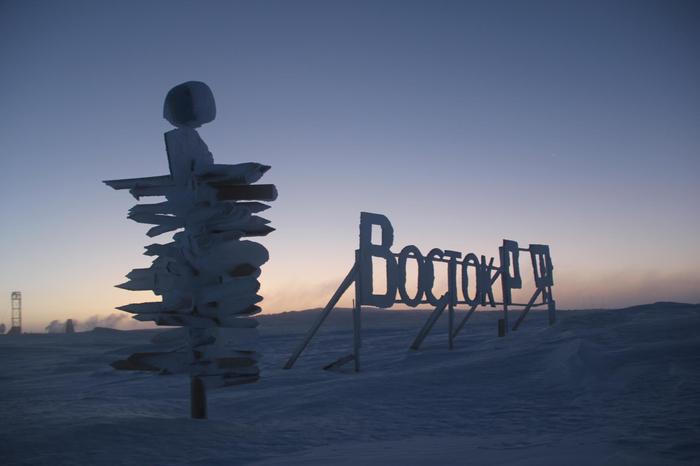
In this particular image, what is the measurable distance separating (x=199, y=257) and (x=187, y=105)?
63.9 inches

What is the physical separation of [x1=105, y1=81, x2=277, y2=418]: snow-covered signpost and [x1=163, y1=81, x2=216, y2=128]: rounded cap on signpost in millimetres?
11

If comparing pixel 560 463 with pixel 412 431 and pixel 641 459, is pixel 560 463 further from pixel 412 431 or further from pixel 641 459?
pixel 412 431

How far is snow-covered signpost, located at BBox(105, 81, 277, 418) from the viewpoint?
5.59 meters

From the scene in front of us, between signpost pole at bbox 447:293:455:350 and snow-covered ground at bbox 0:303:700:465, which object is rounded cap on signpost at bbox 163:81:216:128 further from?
signpost pole at bbox 447:293:455:350

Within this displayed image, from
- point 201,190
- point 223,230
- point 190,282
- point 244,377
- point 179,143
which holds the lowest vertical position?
point 244,377

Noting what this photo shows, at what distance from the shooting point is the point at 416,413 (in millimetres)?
5949

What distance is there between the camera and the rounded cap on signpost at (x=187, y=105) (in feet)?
19.2

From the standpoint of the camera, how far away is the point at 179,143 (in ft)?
18.9

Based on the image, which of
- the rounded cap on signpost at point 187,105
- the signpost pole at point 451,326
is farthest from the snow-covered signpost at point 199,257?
the signpost pole at point 451,326

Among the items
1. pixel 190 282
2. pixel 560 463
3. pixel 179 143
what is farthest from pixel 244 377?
pixel 560 463

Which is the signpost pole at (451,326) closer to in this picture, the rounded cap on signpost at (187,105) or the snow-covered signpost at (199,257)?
the snow-covered signpost at (199,257)

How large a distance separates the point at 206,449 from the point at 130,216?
8.61 ft

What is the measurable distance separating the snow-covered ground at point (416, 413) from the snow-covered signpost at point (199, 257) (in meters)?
0.46

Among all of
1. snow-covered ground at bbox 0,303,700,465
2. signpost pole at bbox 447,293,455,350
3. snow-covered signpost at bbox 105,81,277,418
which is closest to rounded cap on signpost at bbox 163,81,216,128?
snow-covered signpost at bbox 105,81,277,418
